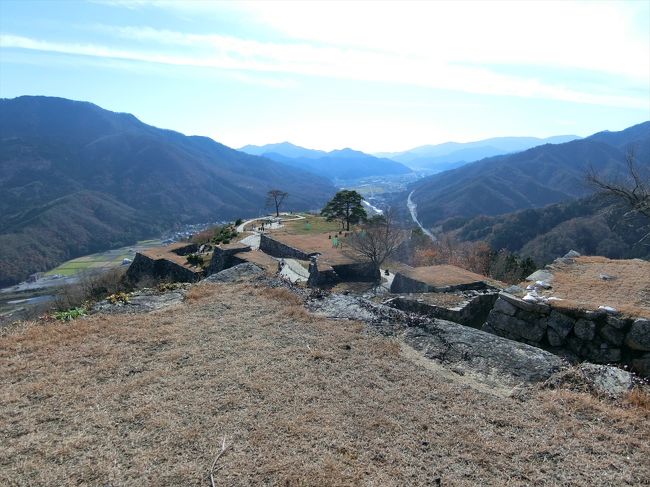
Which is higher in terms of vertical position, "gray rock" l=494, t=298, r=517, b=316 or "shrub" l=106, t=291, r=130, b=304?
"shrub" l=106, t=291, r=130, b=304

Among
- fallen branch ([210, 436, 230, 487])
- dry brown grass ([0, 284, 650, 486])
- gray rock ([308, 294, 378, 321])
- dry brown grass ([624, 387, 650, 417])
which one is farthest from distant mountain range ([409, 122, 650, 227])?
fallen branch ([210, 436, 230, 487])

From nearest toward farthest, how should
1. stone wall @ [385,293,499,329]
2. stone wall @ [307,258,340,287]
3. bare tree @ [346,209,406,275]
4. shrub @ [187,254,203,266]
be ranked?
stone wall @ [385,293,499,329]
stone wall @ [307,258,340,287]
bare tree @ [346,209,406,275]
shrub @ [187,254,203,266]

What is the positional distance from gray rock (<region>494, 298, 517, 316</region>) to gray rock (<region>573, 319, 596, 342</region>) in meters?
1.24

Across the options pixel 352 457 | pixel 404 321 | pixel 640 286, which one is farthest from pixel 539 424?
pixel 640 286

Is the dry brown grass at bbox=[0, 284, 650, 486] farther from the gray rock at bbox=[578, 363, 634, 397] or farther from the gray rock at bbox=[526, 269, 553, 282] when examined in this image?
the gray rock at bbox=[526, 269, 553, 282]

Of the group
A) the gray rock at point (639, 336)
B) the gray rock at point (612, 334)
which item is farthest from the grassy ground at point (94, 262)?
the gray rock at point (639, 336)

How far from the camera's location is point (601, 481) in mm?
4078

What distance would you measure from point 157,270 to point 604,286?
90.2 feet

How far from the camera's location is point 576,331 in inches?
324

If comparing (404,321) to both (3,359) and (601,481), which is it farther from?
(3,359)

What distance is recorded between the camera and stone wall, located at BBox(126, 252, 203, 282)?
88.9 ft

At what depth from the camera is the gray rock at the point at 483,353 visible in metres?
6.22

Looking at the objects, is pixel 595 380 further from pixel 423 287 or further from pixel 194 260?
pixel 194 260

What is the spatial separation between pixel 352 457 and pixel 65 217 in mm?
142060
